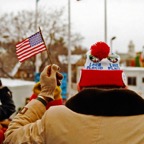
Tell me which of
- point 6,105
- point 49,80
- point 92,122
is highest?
point 49,80

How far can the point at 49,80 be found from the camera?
2.45 metres

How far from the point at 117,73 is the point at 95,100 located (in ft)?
0.91

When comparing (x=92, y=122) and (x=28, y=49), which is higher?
(x=28, y=49)

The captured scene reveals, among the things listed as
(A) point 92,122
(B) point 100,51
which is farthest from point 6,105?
(A) point 92,122

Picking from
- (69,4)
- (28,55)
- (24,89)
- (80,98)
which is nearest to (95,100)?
(80,98)

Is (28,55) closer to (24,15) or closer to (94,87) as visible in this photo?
(94,87)

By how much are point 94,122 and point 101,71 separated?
33cm

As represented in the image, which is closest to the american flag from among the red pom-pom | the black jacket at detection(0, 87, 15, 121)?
the black jacket at detection(0, 87, 15, 121)

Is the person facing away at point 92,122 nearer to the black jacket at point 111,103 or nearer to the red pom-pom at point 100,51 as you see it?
the black jacket at point 111,103

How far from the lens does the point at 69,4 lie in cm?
2398

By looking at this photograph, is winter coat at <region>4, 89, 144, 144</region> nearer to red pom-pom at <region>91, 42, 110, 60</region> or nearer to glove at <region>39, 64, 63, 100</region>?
glove at <region>39, 64, 63, 100</region>

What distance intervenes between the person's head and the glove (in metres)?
0.16

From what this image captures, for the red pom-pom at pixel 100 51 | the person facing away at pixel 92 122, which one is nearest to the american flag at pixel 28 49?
the red pom-pom at pixel 100 51

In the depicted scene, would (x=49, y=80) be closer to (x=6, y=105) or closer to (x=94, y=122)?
(x=94, y=122)
